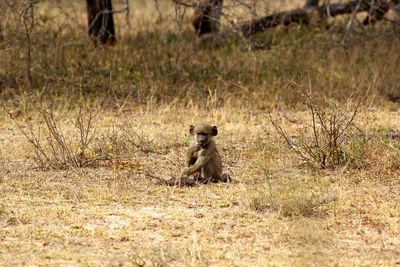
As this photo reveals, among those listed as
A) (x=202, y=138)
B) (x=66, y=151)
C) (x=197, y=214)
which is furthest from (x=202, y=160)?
(x=66, y=151)

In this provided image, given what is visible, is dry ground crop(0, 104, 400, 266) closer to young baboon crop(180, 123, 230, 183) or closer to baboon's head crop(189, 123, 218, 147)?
young baboon crop(180, 123, 230, 183)

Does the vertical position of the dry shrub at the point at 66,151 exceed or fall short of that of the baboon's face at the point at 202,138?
it falls short

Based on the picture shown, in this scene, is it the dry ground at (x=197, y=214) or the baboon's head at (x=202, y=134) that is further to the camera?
the baboon's head at (x=202, y=134)

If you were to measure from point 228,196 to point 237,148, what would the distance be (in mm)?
1936

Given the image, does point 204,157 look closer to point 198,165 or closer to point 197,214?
point 198,165

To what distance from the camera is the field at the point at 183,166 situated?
15.2 feet

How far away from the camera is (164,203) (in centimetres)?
564

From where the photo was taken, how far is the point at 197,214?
17.4 ft

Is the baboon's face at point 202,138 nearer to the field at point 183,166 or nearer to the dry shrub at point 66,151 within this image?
the field at point 183,166

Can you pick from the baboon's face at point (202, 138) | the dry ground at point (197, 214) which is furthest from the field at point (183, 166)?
the baboon's face at point (202, 138)

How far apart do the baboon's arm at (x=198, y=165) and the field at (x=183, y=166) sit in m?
0.17

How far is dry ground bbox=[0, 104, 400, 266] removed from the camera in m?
4.44

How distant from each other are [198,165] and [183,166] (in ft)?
2.83

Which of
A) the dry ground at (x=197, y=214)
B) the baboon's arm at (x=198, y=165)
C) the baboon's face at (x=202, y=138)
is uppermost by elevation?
the baboon's face at (x=202, y=138)
